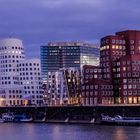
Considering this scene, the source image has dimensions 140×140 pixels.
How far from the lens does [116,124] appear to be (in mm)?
186125

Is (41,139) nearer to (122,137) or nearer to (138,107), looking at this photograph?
(122,137)

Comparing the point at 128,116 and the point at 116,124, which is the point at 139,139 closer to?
the point at 116,124

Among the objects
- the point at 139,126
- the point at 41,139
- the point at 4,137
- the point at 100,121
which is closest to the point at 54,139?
the point at 41,139

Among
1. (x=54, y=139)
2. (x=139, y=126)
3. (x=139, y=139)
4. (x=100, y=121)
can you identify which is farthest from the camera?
(x=100, y=121)

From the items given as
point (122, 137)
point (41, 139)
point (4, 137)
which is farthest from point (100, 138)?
point (4, 137)

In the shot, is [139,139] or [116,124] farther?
[116,124]

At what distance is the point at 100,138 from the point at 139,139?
9624 mm

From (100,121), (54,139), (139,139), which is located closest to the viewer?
(139,139)

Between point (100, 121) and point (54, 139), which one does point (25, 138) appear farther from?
point (100, 121)

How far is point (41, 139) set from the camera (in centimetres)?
13312

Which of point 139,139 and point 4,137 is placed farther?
point 4,137

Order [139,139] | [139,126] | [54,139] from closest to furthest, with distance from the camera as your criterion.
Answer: [139,139], [54,139], [139,126]

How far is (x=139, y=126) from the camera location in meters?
177

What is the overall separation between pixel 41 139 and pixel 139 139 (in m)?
23.0
